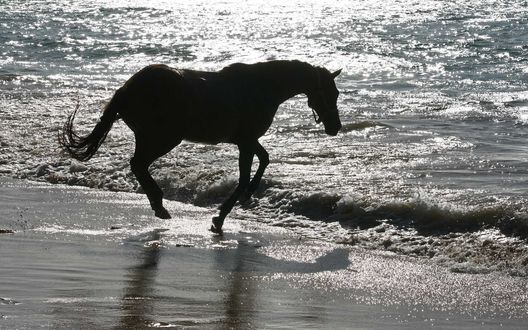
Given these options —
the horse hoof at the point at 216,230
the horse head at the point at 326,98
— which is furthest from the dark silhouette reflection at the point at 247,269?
the horse head at the point at 326,98

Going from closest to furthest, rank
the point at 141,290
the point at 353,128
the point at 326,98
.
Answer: the point at 141,290
the point at 326,98
the point at 353,128

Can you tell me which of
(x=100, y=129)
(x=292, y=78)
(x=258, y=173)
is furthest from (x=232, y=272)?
(x=292, y=78)

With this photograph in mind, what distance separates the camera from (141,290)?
20.4ft

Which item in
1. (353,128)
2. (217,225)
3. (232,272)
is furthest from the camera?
(353,128)

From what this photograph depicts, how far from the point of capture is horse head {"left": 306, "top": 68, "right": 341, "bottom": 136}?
942 centimetres

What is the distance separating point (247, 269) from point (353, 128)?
7.56 meters

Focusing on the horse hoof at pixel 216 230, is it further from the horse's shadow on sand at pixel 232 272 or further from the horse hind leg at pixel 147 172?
the horse hind leg at pixel 147 172

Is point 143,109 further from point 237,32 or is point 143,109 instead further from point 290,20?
point 290,20

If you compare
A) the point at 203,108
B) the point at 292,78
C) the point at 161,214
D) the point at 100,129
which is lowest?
the point at 161,214

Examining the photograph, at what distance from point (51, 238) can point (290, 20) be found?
2891 centimetres

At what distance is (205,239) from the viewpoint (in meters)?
8.27

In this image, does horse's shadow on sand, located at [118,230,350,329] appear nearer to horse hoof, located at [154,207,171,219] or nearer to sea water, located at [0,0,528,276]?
horse hoof, located at [154,207,171,219]

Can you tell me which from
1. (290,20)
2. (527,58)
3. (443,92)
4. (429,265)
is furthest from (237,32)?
(429,265)

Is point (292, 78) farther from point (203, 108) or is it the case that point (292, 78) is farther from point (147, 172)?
point (147, 172)
